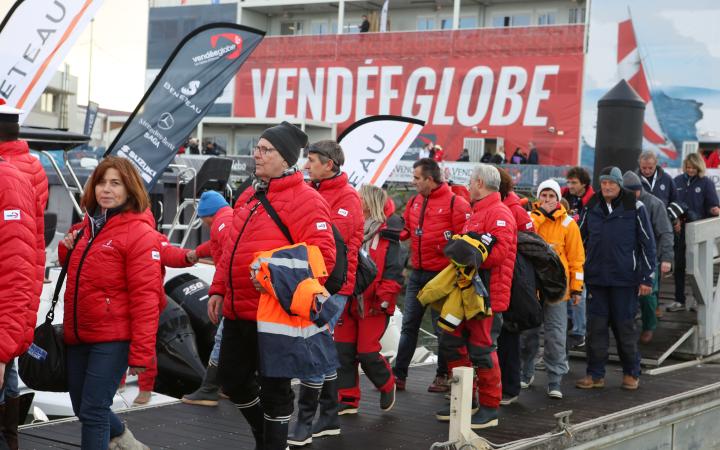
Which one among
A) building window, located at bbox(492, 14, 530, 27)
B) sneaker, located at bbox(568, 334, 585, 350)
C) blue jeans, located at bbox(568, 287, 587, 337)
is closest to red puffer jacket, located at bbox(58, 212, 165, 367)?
blue jeans, located at bbox(568, 287, 587, 337)

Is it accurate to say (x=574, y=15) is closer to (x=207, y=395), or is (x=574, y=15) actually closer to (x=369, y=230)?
(x=369, y=230)

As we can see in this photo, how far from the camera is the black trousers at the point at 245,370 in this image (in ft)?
16.4

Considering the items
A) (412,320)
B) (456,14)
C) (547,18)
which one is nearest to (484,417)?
(412,320)

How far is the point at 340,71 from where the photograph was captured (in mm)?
47594

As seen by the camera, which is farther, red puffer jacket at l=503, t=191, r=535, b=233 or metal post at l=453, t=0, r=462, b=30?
metal post at l=453, t=0, r=462, b=30

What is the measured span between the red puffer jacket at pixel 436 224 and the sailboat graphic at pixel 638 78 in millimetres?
33784

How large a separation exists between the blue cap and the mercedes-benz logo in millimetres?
2490

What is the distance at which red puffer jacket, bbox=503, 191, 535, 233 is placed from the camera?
7672mm

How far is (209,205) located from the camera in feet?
24.7

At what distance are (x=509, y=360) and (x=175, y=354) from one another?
332 centimetres

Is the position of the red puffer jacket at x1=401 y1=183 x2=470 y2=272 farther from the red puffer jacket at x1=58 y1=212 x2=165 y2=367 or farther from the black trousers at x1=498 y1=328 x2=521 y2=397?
the red puffer jacket at x1=58 y1=212 x2=165 y2=367

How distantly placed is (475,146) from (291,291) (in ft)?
127

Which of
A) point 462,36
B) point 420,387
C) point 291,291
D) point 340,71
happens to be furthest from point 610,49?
point 291,291

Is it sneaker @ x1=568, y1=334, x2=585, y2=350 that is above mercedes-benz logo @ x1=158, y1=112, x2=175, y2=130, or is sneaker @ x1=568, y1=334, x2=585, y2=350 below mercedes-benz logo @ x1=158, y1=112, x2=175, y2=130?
below
